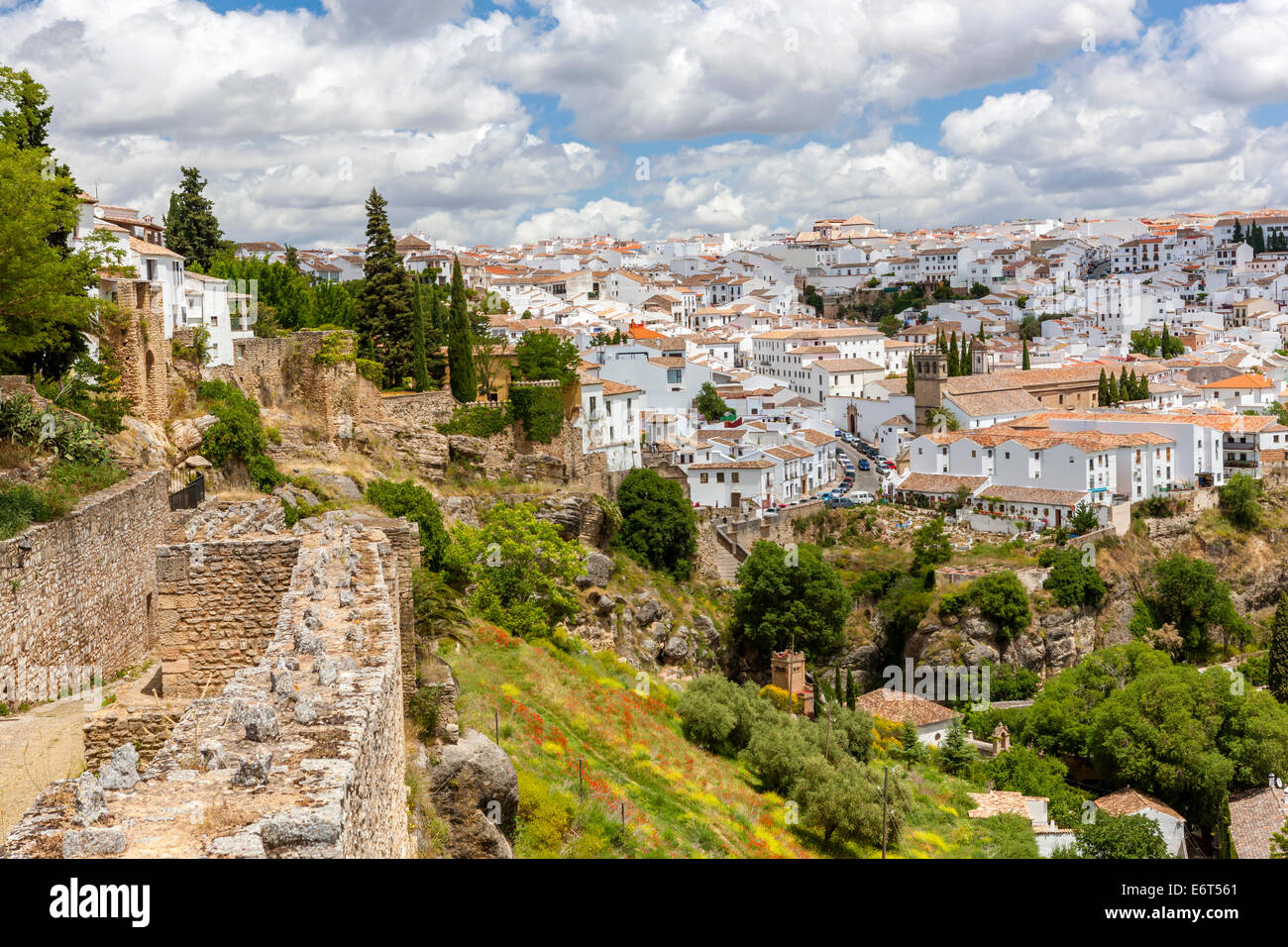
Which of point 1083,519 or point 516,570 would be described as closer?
point 516,570

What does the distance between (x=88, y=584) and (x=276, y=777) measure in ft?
22.0

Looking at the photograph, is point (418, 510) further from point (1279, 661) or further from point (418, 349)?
point (1279, 661)

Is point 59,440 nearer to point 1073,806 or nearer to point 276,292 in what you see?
point 276,292

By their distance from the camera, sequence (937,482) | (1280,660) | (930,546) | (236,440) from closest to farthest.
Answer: (236,440) < (1280,660) < (930,546) < (937,482)

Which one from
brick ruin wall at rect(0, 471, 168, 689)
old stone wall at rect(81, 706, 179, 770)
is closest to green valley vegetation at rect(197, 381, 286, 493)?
brick ruin wall at rect(0, 471, 168, 689)

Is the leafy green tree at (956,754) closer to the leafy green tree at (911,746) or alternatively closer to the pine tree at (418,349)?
the leafy green tree at (911,746)

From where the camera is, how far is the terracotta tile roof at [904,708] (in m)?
34.2

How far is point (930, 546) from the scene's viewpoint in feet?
148

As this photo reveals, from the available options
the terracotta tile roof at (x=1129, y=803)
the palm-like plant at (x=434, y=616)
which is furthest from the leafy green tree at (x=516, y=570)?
the terracotta tile roof at (x=1129, y=803)

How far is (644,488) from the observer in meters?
36.7

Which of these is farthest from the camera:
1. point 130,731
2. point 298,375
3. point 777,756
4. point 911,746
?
point 911,746

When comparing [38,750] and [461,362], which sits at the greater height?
[461,362]

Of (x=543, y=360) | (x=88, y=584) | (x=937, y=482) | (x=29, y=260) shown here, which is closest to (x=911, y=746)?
(x=543, y=360)
